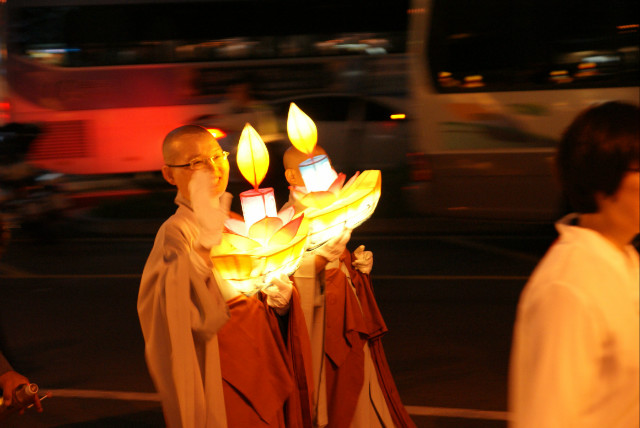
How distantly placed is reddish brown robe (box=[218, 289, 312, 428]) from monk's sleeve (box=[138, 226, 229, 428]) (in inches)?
4.0

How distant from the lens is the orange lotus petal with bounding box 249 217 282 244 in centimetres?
319

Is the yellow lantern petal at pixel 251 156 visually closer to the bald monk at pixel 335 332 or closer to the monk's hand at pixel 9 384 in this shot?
the bald monk at pixel 335 332

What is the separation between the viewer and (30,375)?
6.05m

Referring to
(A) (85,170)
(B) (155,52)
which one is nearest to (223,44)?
(B) (155,52)

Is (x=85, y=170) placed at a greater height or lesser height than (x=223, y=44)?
lesser

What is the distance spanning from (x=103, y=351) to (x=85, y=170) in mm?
8264

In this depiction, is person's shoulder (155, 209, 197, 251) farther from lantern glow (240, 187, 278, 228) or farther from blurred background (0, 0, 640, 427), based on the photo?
blurred background (0, 0, 640, 427)

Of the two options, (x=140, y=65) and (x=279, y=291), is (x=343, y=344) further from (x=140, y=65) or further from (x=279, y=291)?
(x=140, y=65)

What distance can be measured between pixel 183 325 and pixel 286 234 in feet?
1.69

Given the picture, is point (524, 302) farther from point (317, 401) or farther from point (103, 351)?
point (103, 351)

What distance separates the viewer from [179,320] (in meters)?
2.96

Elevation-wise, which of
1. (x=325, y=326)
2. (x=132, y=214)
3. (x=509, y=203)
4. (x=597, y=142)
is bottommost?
(x=132, y=214)

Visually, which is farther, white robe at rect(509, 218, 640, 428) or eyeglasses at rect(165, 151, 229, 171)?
eyeglasses at rect(165, 151, 229, 171)

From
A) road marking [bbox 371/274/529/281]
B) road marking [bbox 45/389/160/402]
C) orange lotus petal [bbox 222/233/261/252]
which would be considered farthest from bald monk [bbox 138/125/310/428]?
road marking [bbox 371/274/529/281]
